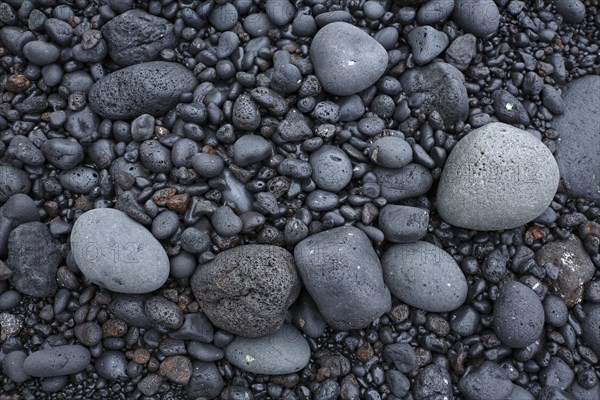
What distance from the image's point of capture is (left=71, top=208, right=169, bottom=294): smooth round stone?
3182 mm

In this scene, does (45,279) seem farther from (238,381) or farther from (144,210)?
(238,381)

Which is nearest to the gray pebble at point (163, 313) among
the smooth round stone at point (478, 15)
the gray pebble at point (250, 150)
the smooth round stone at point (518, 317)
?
the gray pebble at point (250, 150)

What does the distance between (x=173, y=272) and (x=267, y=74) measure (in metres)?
1.37

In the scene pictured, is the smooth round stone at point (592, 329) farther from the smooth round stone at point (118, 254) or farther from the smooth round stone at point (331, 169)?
the smooth round stone at point (118, 254)

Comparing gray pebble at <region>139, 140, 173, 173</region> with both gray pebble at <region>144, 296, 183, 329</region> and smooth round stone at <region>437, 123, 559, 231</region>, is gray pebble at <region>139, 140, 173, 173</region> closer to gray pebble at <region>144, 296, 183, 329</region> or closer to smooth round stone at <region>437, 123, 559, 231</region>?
gray pebble at <region>144, 296, 183, 329</region>

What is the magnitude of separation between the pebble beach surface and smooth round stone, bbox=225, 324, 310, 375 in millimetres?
17

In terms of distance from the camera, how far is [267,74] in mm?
3582

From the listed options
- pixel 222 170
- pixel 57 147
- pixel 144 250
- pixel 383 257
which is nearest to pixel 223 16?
pixel 222 170

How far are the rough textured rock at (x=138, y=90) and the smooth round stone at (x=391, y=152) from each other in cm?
127

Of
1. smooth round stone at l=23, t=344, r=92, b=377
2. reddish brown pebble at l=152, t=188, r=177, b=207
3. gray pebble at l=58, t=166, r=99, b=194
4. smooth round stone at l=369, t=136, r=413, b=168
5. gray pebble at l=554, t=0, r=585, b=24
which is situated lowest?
smooth round stone at l=23, t=344, r=92, b=377

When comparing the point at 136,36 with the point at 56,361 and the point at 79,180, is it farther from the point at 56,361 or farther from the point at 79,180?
the point at 56,361

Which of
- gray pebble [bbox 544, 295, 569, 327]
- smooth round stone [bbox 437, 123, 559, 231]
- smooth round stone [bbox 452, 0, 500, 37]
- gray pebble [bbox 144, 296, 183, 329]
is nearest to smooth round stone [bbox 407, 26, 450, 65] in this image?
smooth round stone [bbox 452, 0, 500, 37]

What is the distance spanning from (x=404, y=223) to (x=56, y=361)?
220 cm

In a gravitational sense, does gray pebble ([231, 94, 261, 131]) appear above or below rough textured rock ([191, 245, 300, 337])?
above
